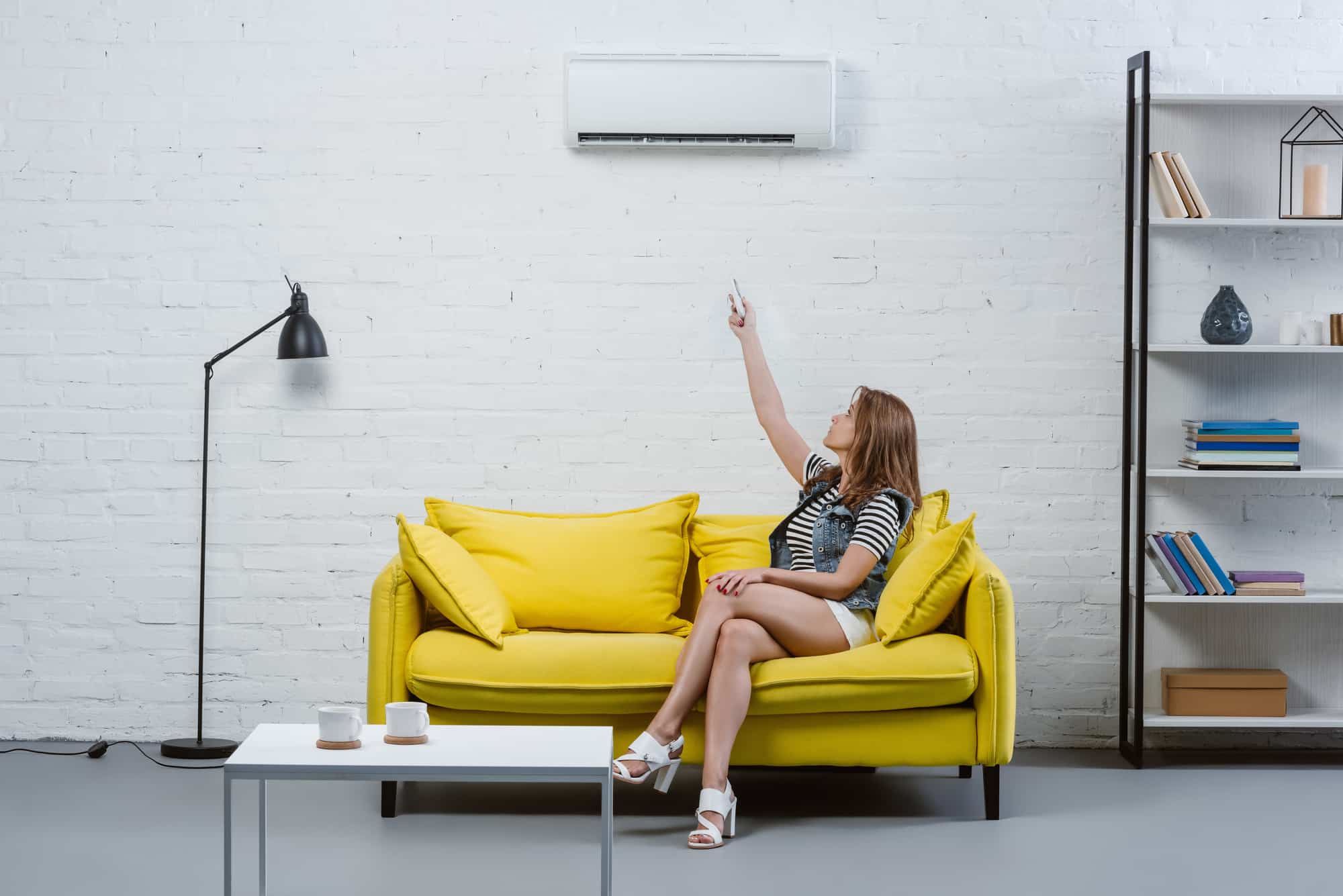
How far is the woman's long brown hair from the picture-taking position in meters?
3.47

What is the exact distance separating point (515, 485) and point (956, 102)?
5.96 feet

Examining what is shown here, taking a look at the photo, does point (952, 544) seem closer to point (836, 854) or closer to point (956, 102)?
point (836, 854)

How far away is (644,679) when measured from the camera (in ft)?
10.5

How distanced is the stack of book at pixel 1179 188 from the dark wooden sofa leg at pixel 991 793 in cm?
176

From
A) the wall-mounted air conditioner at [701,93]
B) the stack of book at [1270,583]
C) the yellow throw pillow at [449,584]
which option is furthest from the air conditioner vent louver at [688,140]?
the stack of book at [1270,583]

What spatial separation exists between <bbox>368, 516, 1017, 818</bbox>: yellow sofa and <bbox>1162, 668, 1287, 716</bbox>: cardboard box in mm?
984

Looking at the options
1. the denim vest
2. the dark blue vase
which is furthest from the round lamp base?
the dark blue vase

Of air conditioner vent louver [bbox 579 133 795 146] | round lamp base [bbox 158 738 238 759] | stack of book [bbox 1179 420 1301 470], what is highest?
air conditioner vent louver [bbox 579 133 795 146]

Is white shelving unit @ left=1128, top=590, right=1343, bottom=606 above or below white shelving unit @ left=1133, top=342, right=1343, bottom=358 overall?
below

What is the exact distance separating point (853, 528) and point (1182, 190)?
4.83 feet

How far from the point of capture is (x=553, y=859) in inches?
116

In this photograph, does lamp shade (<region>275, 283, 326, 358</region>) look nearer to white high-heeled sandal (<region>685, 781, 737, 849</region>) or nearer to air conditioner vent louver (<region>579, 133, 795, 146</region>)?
air conditioner vent louver (<region>579, 133, 795, 146</region>)

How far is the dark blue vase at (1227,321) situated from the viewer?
12.8ft

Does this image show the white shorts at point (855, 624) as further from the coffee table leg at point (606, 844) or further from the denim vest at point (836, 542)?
the coffee table leg at point (606, 844)
